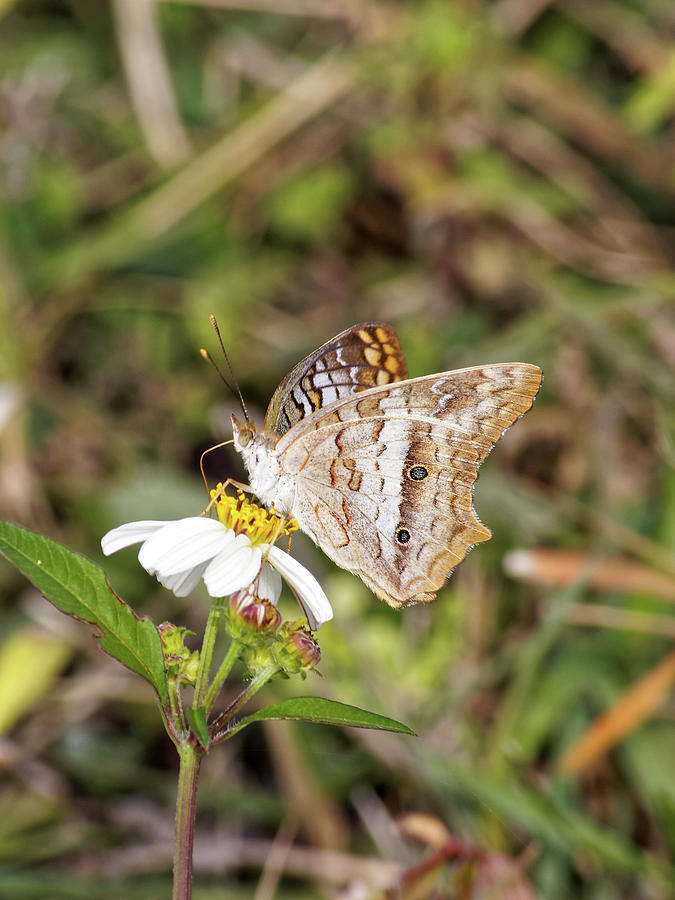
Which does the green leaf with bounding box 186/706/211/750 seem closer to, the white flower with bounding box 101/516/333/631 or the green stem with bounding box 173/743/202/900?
the green stem with bounding box 173/743/202/900

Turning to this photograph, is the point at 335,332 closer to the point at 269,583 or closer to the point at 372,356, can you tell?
the point at 372,356

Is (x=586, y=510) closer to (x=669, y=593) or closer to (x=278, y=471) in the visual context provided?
(x=669, y=593)

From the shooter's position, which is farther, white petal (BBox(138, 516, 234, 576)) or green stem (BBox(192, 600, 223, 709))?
white petal (BBox(138, 516, 234, 576))

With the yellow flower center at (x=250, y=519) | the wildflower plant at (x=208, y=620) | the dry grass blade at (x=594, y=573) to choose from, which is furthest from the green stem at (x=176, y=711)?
the dry grass blade at (x=594, y=573)

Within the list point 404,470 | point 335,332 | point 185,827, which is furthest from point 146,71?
point 185,827

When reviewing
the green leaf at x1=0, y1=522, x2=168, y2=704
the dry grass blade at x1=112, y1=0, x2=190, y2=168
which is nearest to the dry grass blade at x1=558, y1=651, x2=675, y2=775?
the green leaf at x1=0, y1=522, x2=168, y2=704

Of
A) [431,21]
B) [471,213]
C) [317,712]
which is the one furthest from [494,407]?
[431,21]

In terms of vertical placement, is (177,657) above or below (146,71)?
below
